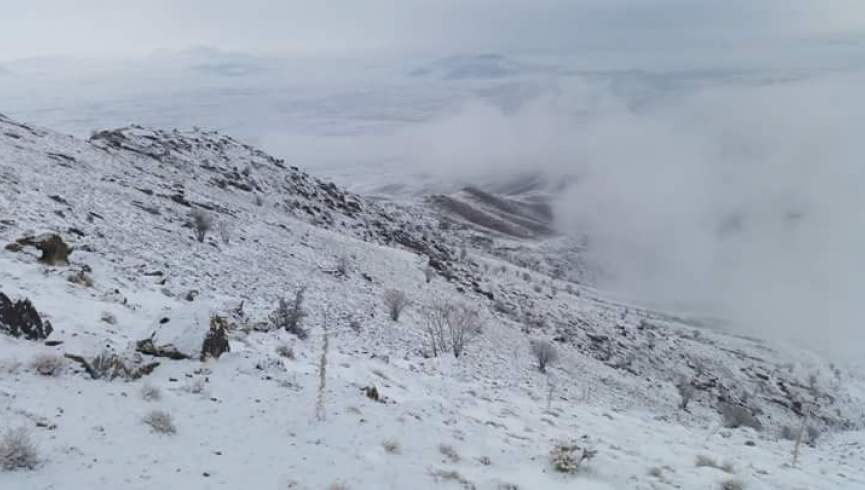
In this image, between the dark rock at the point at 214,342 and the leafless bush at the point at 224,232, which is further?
the leafless bush at the point at 224,232

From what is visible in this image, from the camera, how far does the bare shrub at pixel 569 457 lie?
26.2 ft

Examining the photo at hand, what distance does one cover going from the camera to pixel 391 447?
7688 millimetres

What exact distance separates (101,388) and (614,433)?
28.6ft

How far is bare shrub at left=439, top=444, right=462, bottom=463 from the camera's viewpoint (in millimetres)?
7812

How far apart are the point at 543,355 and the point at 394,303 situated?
554 cm

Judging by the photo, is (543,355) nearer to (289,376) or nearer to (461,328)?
(461,328)

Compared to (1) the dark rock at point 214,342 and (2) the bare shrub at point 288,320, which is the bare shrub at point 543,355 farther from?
(1) the dark rock at point 214,342

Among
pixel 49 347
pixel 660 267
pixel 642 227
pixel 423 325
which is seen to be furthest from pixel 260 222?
pixel 642 227

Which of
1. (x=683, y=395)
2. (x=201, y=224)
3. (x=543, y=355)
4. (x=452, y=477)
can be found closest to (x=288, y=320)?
(x=452, y=477)

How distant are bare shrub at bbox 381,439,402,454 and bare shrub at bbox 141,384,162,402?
2.86m

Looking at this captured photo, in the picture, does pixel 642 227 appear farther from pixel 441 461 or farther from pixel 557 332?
pixel 441 461

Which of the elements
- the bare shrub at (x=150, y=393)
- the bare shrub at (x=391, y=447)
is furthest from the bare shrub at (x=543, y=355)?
the bare shrub at (x=150, y=393)

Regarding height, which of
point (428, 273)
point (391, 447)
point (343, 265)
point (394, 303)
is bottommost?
point (428, 273)

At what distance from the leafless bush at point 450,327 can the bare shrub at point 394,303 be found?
→ 1.05m
